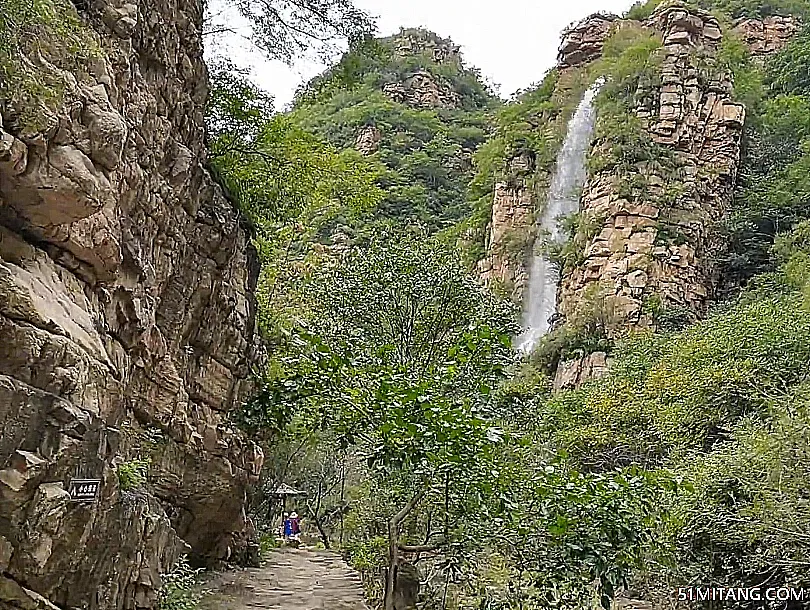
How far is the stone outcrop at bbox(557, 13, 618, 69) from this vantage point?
3209 cm

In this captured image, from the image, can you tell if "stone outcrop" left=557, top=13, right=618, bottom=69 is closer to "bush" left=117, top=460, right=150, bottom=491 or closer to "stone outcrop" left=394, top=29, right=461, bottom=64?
"stone outcrop" left=394, top=29, right=461, bottom=64

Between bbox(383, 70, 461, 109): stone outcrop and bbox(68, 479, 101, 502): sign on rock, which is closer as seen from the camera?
bbox(68, 479, 101, 502): sign on rock

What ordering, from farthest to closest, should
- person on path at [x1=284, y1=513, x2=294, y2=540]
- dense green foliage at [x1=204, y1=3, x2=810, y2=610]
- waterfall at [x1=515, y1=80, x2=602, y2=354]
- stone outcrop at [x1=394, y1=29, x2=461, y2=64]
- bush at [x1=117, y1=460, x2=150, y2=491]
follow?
stone outcrop at [x1=394, y1=29, x2=461, y2=64] < waterfall at [x1=515, y1=80, x2=602, y2=354] < person on path at [x1=284, y1=513, x2=294, y2=540] < dense green foliage at [x1=204, y1=3, x2=810, y2=610] < bush at [x1=117, y1=460, x2=150, y2=491]

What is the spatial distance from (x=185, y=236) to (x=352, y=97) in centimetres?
3485

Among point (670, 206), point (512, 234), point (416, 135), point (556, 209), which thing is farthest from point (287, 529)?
point (416, 135)

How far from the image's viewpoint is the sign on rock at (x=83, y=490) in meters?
3.87

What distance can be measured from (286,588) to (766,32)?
116ft

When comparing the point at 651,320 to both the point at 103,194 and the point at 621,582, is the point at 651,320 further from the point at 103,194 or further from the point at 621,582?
the point at 103,194

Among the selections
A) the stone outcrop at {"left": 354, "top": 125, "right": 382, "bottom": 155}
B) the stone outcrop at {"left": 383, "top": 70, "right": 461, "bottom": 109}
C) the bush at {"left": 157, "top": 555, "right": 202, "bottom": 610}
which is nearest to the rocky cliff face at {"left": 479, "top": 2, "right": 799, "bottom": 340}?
the stone outcrop at {"left": 354, "top": 125, "right": 382, "bottom": 155}

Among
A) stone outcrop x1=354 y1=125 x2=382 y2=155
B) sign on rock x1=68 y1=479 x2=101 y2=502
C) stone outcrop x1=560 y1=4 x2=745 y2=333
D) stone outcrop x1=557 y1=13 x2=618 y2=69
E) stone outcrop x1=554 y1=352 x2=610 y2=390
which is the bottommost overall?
sign on rock x1=68 y1=479 x2=101 y2=502

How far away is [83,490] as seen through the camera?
3928 mm

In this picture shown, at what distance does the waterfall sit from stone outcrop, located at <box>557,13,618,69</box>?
16.0ft

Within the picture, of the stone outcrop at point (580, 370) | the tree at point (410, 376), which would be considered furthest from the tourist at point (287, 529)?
the tree at point (410, 376)

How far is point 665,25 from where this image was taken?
25.2m
